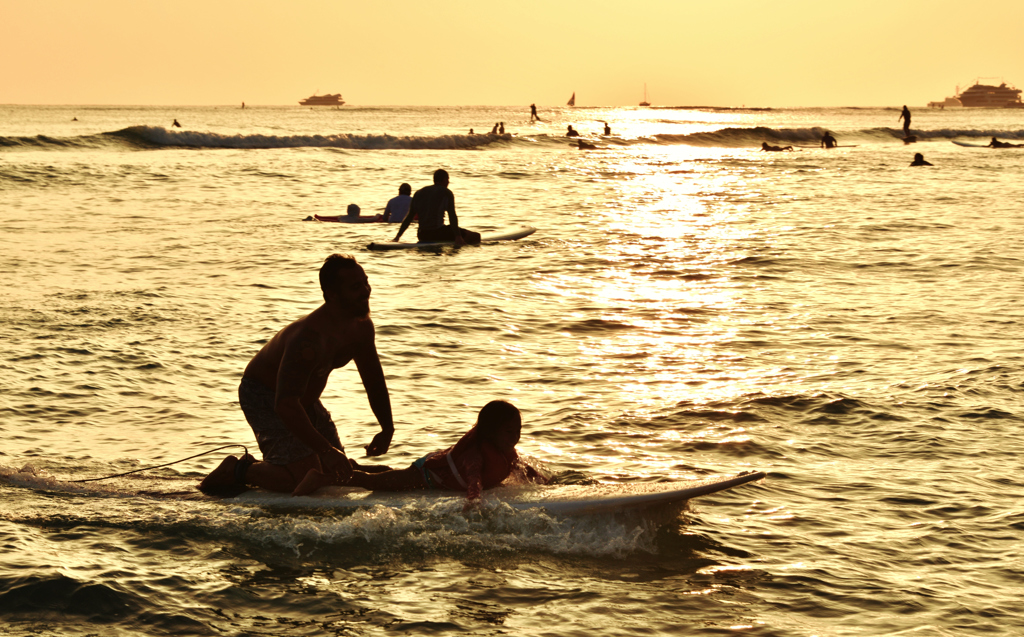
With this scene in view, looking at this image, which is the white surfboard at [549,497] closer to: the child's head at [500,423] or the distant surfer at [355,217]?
the child's head at [500,423]

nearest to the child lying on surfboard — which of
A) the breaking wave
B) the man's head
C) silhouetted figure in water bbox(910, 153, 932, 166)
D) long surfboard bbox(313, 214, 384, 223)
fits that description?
the man's head

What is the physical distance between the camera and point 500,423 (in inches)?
224

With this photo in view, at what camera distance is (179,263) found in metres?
16.1

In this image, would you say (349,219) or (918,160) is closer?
(349,219)

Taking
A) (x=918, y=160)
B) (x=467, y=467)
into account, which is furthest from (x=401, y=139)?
(x=467, y=467)

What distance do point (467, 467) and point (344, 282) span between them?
4.60 feet

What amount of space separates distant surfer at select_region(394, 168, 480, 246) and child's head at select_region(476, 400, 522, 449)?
12028mm

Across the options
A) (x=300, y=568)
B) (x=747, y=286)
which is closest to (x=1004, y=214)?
(x=747, y=286)

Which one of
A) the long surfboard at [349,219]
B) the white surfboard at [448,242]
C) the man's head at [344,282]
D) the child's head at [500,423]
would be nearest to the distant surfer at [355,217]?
the long surfboard at [349,219]

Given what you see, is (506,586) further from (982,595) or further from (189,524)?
(982,595)

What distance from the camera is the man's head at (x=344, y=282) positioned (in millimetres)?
5324

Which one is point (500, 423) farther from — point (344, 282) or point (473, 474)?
point (344, 282)

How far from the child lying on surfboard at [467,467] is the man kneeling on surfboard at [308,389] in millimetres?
143

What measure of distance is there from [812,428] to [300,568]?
463 cm
